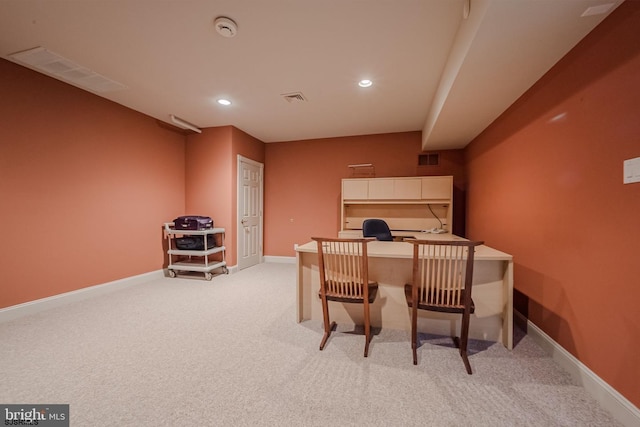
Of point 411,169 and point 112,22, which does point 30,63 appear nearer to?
point 112,22

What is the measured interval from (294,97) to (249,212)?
2.61m

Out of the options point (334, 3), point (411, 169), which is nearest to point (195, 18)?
point (334, 3)

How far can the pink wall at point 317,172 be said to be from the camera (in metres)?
4.91

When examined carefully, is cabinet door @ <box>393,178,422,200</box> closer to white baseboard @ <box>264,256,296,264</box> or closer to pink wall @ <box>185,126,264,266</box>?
white baseboard @ <box>264,256,296,264</box>

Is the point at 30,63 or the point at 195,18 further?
the point at 30,63

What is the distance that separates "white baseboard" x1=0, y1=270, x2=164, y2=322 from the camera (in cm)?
259

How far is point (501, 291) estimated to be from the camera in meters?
2.22

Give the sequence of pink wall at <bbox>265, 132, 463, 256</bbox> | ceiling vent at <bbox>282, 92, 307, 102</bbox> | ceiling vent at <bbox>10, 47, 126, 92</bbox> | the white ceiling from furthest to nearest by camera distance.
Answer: pink wall at <bbox>265, 132, 463, 256</bbox>, ceiling vent at <bbox>282, 92, 307, 102</bbox>, ceiling vent at <bbox>10, 47, 126, 92</bbox>, the white ceiling

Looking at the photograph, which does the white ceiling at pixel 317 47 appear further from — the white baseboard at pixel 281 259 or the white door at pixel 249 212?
the white baseboard at pixel 281 259

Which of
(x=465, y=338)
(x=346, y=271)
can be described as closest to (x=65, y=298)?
(x=346, y=271)

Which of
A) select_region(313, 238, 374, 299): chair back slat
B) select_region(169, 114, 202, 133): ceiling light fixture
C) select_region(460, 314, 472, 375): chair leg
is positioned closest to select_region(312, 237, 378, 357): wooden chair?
select_region(313, 238, 374, 299): chair back slat

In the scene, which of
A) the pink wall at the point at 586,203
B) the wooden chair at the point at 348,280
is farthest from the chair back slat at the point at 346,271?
the pink wall at the point at 586,203

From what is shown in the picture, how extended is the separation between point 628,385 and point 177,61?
437 cm

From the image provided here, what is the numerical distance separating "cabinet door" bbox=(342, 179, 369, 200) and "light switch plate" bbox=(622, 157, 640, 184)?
133 inches
